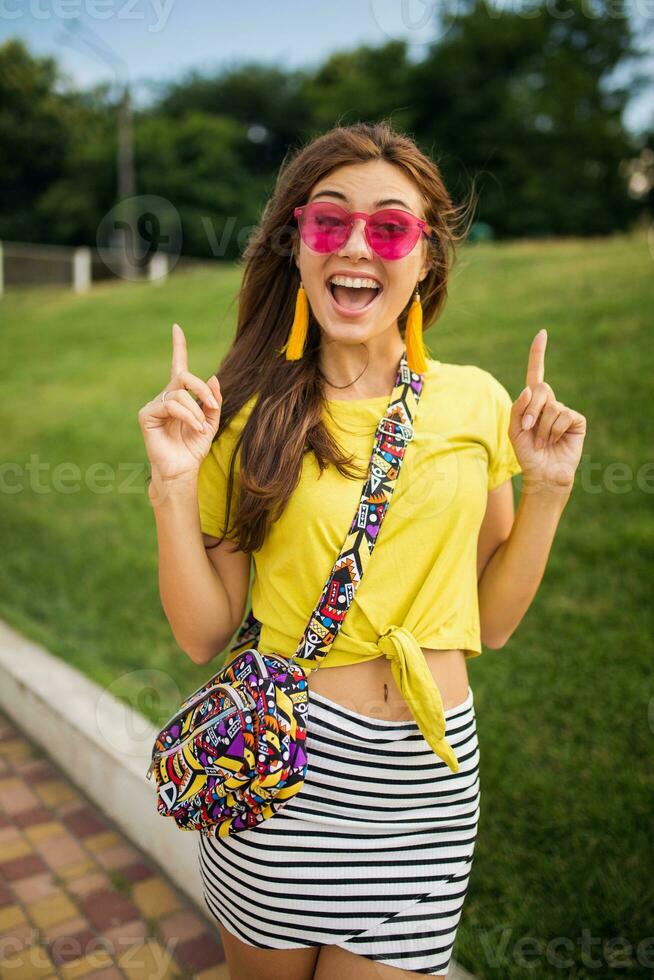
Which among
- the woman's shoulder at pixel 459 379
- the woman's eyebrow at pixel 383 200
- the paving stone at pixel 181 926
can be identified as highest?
the woman's eyebrow at pixel 383 200

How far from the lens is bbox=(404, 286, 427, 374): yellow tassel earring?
5.89 feet

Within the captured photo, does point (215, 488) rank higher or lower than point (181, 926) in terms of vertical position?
higher

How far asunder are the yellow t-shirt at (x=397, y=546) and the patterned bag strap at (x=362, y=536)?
0.09 feet

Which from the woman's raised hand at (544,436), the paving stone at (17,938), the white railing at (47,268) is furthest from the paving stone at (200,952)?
the white railing at (47,268)

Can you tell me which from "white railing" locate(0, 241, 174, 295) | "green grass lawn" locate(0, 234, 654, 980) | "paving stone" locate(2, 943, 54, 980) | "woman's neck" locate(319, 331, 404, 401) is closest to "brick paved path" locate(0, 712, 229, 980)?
"paving stone" locate(2, 943, 54, 980)

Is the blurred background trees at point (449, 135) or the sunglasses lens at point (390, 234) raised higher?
the blurred background trees at point (449, 135)

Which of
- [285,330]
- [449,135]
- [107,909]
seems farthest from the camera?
[449,135]

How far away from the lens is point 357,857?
157cm

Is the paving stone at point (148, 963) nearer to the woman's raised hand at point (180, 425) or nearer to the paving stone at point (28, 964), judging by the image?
the paving stone at point (28, 964)

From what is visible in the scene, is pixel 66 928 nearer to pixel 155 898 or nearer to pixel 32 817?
pixel 155 898

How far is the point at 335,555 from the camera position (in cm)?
161

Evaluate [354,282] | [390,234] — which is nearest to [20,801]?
[354,282]

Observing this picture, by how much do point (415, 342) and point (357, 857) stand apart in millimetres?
1048

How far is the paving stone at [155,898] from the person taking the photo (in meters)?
2.68
